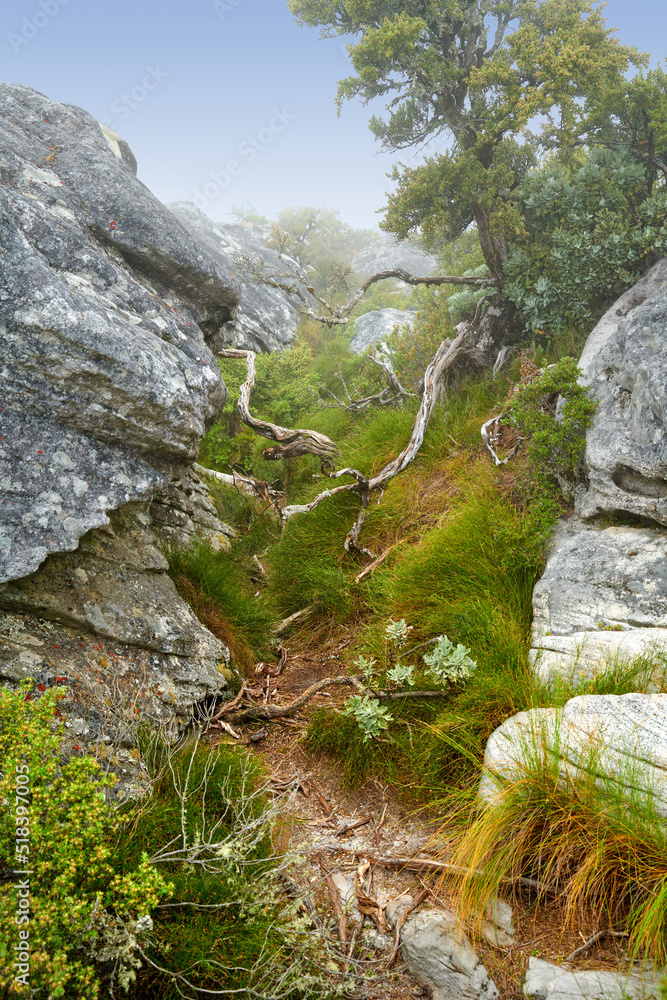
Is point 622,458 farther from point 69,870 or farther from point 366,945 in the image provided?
point 69,870

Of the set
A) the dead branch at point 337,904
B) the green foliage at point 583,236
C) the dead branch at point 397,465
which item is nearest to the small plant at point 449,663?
the dead branch at point 337,904

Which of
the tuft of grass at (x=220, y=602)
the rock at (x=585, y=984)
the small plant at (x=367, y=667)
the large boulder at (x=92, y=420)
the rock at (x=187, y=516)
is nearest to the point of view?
the rock at (x=585, y=984)

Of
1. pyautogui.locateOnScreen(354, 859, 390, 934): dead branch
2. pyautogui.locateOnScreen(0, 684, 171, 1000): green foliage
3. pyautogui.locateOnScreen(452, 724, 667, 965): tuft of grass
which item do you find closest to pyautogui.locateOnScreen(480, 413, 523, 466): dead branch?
pyautogui.locateOnScreen(452, 724, 667, 965): tuft of grass

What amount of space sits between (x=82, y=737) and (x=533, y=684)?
292cm

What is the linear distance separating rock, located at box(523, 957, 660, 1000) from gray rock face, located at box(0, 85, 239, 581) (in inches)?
132

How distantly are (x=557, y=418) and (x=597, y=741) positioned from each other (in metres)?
3.37

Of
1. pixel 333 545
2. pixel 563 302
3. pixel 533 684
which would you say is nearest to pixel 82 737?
pixel 533 684

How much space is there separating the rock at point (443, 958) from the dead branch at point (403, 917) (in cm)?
→ 2

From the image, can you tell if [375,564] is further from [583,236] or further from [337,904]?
[583,236]

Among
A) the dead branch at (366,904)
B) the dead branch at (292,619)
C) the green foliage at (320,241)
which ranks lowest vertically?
the dead branch at (366,904)

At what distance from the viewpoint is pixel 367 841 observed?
11.5 feet

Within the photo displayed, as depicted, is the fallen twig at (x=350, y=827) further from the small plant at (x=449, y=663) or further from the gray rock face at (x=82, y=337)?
the gray rock face at (x=82, y=337)

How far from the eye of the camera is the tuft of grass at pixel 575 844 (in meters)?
2.61

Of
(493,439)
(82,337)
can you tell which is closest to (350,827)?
(82,337)
